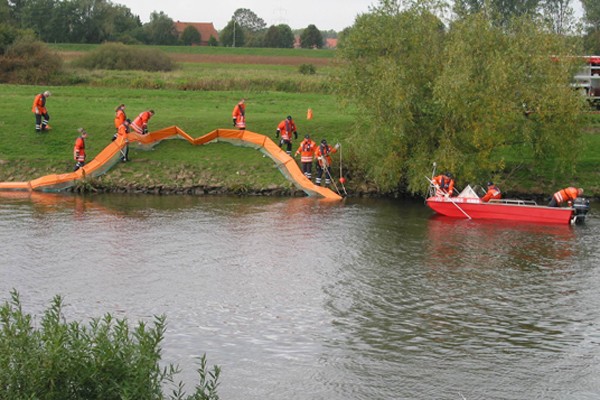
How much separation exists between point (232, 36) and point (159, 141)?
8121 centimetres

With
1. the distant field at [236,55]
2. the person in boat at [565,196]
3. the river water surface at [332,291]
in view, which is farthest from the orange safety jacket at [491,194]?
the distant field at [236,55]

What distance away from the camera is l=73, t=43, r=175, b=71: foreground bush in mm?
69438

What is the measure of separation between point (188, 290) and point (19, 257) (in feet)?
18.9

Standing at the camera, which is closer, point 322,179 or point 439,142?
point 439,142

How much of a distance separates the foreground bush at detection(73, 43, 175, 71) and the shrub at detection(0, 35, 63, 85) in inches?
249

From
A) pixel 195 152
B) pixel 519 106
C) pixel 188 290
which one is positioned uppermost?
pixel 519 106

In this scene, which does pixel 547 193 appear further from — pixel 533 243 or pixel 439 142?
pixel 533 243

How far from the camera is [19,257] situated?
24.9m

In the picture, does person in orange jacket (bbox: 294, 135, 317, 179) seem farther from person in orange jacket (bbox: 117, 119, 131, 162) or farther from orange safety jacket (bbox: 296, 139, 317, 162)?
person in orange jacket (bbox: 117, 119, 131, 162)

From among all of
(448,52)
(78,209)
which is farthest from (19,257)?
(448,52)

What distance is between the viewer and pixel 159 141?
137ft

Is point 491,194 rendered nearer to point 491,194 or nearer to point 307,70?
point 491,194

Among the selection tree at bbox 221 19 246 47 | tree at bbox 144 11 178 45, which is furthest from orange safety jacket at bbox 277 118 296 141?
tree at bbox 221 19 246 47

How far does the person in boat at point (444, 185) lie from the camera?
110 feet
